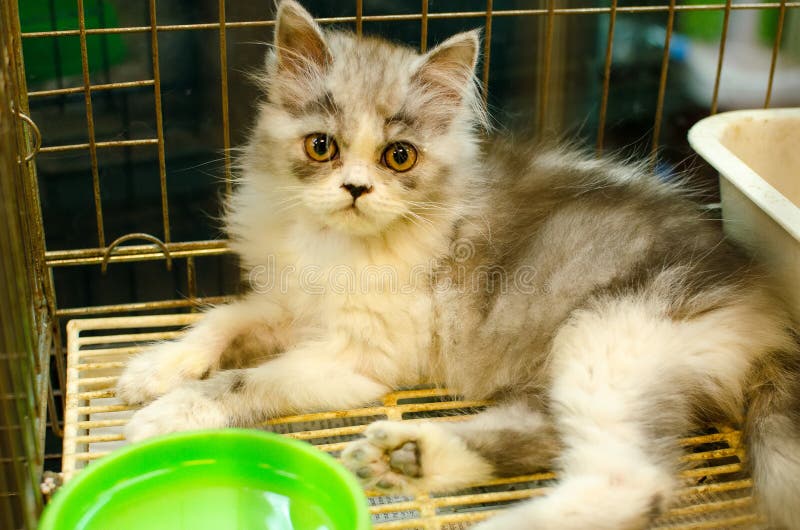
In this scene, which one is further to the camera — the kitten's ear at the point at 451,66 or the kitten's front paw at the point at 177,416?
the kitten's ear at the point at 451,66

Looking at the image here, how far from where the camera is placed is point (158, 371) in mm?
1926

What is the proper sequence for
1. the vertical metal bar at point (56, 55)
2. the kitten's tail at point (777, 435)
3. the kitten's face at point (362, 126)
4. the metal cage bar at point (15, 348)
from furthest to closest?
the vertical metal bar at point (56, 55), the kitten's face at point (362, 126), the kitten's tail at point (777, 435), the metal cage bar at point (15, 348)

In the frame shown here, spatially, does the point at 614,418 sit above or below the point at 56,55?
below

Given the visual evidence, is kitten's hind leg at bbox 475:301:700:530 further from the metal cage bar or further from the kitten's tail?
the metal cage bar

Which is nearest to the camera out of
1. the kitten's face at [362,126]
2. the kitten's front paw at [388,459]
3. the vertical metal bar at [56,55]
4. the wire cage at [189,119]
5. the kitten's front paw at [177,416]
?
the kitten's front paw at [388,459]

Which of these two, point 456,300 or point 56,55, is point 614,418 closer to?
point 456,300

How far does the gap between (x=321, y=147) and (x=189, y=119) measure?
2.95ft

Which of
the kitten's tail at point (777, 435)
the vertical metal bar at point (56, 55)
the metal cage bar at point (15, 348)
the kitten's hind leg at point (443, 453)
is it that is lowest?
the kitten's hind leg at point (443, 453)

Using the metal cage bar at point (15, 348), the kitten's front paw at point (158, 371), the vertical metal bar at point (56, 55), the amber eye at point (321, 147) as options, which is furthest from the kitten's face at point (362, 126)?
the vertical metal bar at point (56, 55)

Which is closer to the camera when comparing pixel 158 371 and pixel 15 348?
pixel 15 348

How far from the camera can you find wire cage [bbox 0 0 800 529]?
6.40ft

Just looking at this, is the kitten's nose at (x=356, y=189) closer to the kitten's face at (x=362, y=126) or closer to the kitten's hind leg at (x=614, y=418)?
the kitten's face at (x=362, y=126)

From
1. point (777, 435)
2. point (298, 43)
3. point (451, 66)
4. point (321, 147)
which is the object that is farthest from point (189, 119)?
point (777, 435)

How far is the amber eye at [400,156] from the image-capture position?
1892 millimetres
